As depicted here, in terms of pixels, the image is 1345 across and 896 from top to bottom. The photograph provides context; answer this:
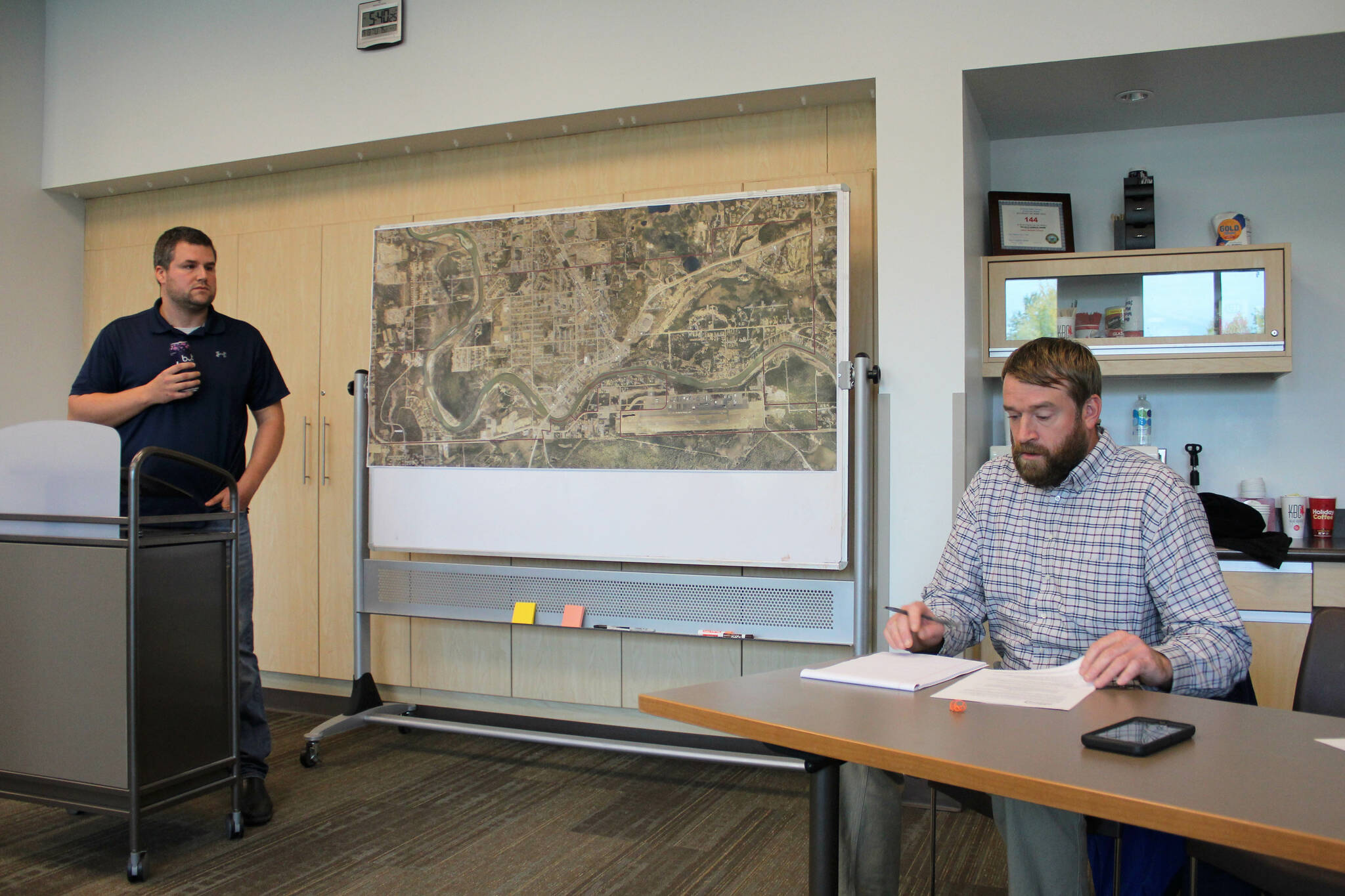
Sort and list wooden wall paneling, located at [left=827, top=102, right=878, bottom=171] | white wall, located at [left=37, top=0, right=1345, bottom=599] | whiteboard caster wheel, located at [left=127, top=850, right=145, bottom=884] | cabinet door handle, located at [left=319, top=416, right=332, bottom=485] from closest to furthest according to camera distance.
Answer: whiteboard caster wheel, located at [left=127, top=850, right=145, bottom=884], white wall, located at [left=37, top=0, right=1345, bottom=599], wooden wall paneling, located at [left=827, top=102, right=878, bottom=171], cabinet door handle, located at [left=319, top=416, right=332, bottom=485]

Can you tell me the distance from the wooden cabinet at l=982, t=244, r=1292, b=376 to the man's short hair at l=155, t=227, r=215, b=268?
246cm

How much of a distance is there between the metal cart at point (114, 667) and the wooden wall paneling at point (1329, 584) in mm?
3070

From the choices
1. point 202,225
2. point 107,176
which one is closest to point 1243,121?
point 202,225

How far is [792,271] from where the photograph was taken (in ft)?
10.0

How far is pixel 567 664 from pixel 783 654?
85 centimetres

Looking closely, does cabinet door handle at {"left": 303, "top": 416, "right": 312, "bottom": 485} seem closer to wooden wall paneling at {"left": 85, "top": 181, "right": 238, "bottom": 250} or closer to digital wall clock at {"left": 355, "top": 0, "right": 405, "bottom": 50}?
wooden wall paneling at {"left": 85, "top": 181, "right": 238, "bottom": 250}

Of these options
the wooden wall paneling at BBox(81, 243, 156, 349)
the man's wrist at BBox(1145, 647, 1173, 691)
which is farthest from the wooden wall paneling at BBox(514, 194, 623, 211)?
the man's wrist at BBox(1145, 647, 1173, 691)

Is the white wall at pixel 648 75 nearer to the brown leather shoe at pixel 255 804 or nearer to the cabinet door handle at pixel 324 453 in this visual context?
the cabinet door handle at pixel 324 453

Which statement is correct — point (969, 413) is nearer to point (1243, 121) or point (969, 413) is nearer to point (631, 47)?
point (1243, 121)

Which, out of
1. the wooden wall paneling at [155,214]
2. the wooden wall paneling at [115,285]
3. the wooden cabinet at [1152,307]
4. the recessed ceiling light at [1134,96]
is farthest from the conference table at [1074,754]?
the wooden wall paneling at [115,285]

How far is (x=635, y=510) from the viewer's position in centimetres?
324

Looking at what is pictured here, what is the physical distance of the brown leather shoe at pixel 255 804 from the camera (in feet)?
8.80

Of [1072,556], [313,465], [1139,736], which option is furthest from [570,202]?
[1139,736]

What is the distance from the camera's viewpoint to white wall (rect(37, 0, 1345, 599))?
2951 mm
